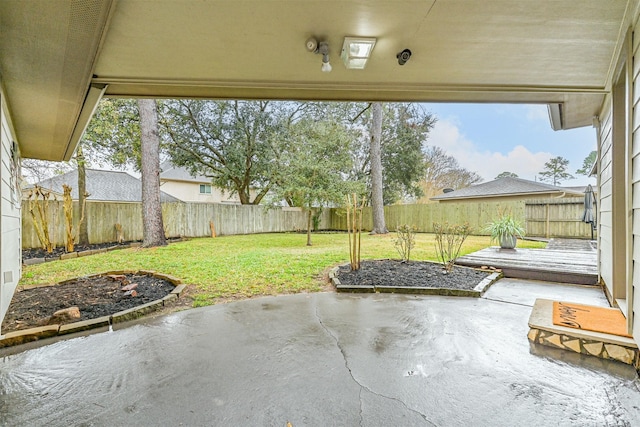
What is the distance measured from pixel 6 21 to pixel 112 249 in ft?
22.9

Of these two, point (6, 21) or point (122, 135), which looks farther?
point (122, 135)

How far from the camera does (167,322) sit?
110 inches

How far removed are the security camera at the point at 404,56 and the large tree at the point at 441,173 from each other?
1916 centimetres

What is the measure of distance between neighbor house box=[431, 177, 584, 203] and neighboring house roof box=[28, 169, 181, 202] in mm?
14408

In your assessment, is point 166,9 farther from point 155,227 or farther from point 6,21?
point 155,227

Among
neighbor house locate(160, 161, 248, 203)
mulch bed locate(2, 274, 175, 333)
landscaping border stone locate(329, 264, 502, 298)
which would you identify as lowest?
landscaping border stone locate(329, 264, 502, 298)

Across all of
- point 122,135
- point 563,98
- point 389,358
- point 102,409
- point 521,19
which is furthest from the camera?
point 122,135

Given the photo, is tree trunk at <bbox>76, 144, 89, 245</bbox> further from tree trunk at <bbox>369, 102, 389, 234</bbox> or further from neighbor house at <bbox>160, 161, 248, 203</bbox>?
neighbor house at <bbox>160, 161, 248, 203</bbox>

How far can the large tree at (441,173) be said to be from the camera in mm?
20703

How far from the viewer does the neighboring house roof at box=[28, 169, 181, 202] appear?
14.9m

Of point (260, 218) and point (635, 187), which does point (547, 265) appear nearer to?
point (635, 187)

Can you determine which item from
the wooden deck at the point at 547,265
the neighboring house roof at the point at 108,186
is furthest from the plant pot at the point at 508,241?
the neighboring house roof at the point at 108,186

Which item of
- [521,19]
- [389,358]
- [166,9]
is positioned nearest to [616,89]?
[521,19]

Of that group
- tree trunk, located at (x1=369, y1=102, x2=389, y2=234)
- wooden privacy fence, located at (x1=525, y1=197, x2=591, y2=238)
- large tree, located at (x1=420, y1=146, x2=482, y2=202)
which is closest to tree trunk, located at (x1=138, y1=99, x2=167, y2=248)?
tree trunk, located at (x1=369, y1=102, x2=389, y2=234)
